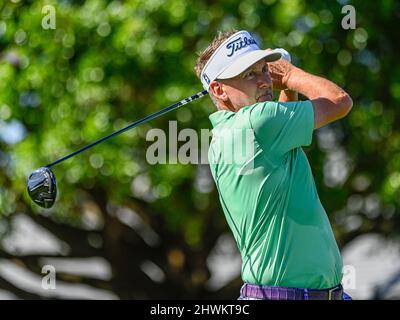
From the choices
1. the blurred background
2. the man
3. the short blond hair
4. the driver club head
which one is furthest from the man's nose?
the blurred background

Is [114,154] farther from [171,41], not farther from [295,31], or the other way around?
[295,31]

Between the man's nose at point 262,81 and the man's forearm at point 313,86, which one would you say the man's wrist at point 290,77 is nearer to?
the man's forearm at point 313,86

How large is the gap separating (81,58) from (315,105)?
4.96m

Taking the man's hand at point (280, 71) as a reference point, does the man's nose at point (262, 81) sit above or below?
below

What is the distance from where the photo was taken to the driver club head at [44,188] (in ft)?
13.7

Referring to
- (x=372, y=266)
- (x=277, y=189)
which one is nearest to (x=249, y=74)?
(x=277, y=189)

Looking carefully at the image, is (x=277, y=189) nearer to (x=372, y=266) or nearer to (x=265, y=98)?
(x=265, y=98)

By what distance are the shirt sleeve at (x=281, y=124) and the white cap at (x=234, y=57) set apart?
195 mm

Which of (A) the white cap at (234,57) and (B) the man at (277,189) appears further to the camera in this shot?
(A) the white cap at (234,57)

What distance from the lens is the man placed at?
11.1 ft

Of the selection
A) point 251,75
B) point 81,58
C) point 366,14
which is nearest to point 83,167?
point 81,58

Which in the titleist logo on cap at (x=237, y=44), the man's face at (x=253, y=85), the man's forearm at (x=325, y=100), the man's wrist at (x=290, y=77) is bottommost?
the man's forearm at (x=325, y=100)

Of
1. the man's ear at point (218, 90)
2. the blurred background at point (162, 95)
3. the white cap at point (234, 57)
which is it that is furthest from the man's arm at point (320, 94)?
the blurred background at point (162, 95)

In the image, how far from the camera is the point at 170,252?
10.4 meters
